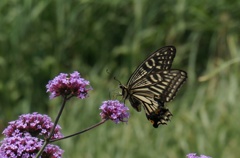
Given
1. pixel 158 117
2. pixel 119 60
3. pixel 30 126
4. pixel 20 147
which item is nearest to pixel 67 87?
pixel 30 126

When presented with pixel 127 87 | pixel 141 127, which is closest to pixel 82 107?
pixel 141 127

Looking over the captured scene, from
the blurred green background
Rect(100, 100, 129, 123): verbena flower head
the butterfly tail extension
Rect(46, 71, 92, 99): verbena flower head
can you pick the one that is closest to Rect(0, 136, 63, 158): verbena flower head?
Rect(46, 71, 92, 99): verbena flower head

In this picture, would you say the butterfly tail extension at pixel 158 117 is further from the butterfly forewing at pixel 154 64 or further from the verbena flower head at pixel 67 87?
the verbena flower head at pixel 67 87

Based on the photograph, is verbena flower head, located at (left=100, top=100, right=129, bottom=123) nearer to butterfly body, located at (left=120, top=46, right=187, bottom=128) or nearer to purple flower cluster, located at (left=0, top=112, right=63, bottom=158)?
purple flower cluster, located at (left=0, top=112, right=63, bottom=158)

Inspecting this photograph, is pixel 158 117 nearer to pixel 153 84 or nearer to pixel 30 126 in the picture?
pixel 153 84

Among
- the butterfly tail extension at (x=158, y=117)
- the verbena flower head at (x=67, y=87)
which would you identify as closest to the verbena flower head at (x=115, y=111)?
the verbena flower head at (x=67, y=87)
